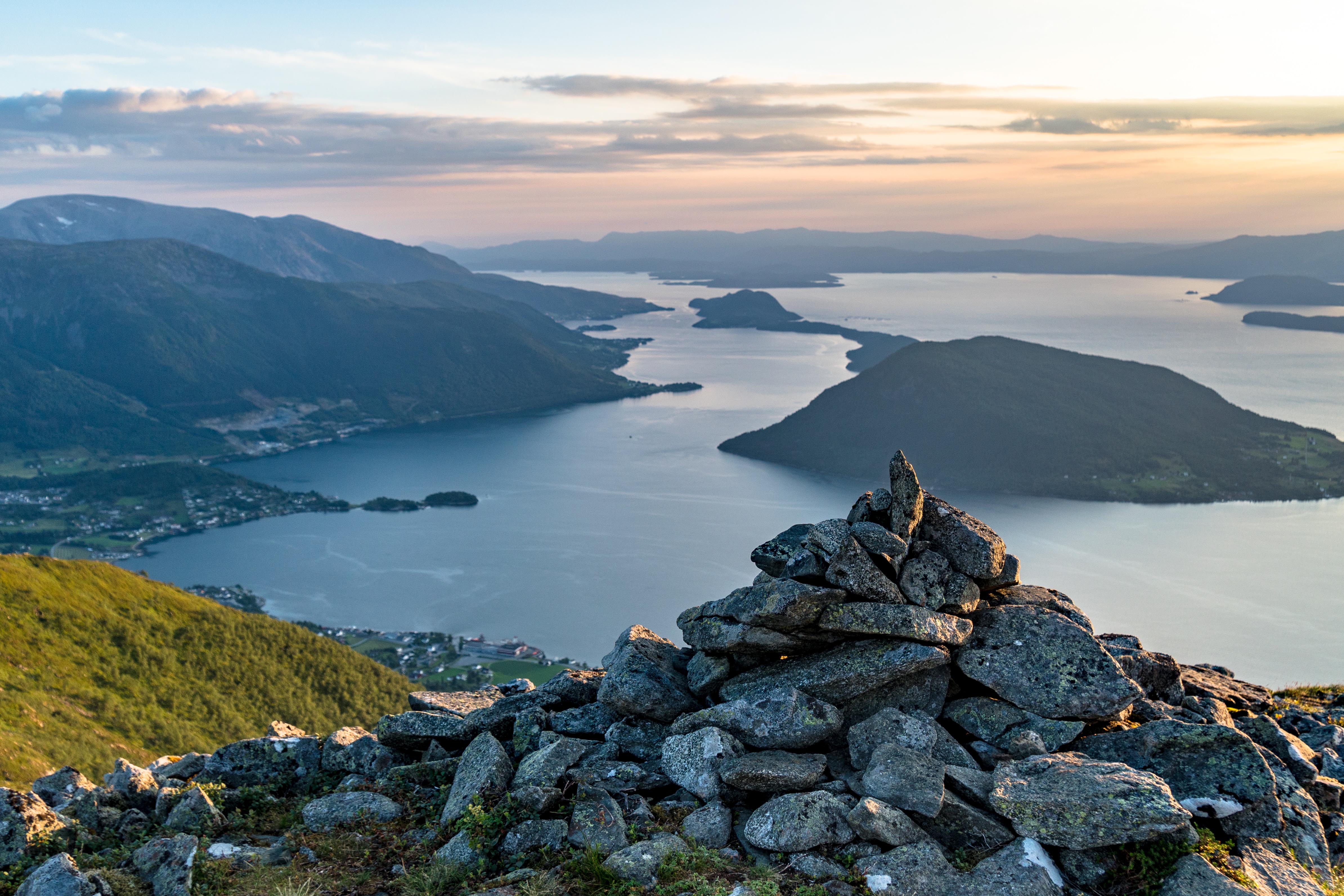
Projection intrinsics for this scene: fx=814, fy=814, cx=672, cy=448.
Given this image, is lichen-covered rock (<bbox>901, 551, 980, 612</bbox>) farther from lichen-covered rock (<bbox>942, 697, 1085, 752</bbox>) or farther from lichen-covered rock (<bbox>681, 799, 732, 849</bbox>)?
lichen-covered rock (<bbox>681, 799, 732, 849</bbox>)

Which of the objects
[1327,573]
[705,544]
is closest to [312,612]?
[705,544]

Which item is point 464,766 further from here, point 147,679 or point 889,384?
point 889,384

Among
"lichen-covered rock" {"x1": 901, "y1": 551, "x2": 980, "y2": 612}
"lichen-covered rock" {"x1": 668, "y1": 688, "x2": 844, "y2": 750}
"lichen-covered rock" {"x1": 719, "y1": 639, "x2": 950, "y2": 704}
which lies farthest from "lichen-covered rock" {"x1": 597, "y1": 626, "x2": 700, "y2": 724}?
"lichen-covered rock" {"x1": 901, "y1": 551, "x2": 980, "y2": 612}

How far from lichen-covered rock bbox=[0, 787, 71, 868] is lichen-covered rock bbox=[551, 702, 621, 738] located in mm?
7285

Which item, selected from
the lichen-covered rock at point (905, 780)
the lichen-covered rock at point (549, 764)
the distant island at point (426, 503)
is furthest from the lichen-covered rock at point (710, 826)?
the distant island at point (426, 503)

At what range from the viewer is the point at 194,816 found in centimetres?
1250

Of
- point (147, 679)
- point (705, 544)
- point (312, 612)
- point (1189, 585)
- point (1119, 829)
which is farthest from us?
point (705, 544)

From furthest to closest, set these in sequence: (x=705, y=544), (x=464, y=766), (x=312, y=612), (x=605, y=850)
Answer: (x=705, y=544) < (x=312, y=612) < (x=464, y=766) < (x=605, y=850)

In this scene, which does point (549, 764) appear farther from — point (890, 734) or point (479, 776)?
point (890, 734)

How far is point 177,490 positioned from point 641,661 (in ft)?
661

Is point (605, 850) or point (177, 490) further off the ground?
point (605, 850)

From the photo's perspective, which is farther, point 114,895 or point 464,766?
point 464,766

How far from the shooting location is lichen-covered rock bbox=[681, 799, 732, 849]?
10.2m

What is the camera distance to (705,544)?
400 ft
